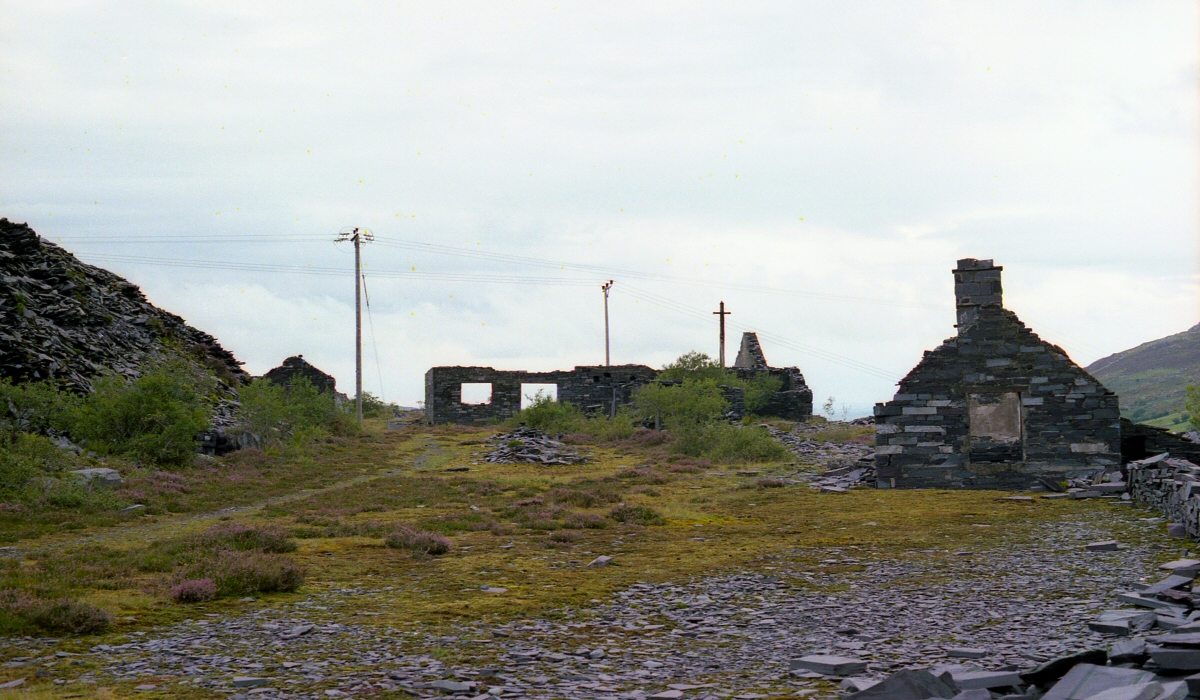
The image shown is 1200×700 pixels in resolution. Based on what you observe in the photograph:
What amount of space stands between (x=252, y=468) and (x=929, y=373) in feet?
52.3

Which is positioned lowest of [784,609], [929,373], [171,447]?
[784,609]

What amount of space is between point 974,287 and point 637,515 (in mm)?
9486

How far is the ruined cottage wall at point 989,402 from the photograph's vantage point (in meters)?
18.1

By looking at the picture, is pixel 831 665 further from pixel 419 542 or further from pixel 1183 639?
pixel 419 542

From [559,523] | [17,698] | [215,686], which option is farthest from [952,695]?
[559,523]

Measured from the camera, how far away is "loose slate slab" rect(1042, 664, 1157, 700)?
4.81 metres

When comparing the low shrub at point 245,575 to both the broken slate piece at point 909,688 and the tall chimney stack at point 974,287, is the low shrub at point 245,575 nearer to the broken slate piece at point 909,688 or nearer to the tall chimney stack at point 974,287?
the broken slate piece at point 909,688

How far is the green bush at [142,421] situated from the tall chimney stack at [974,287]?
1727 cm

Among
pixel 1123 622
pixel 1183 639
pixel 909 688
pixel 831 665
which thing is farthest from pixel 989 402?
pixel 909 688

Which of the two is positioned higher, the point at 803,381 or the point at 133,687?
the point at 803,381

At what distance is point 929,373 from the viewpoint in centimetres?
1870

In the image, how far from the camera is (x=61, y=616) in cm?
717

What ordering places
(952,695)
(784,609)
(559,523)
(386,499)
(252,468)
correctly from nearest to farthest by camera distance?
(952,695) → (784,609) → (559,523) → (386,499) → (252,468)

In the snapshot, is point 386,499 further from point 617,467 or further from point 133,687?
point 133,687
